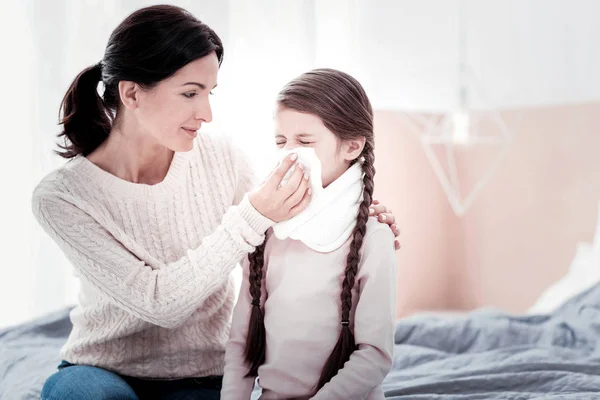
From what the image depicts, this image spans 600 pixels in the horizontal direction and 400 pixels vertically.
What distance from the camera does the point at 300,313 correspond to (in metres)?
1.35

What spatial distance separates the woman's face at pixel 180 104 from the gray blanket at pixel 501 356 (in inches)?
33.3

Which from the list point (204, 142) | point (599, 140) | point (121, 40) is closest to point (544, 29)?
point (599, 140)

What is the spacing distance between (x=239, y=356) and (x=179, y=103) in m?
0.56

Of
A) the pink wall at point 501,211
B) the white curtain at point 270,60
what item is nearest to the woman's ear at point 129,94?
the white curtain at point 270,60

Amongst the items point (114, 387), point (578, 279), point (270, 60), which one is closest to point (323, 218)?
point (114, 387)

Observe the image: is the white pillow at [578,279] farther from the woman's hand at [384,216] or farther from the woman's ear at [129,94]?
the woman's ear at [129,94]

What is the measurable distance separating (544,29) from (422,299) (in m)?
1.50

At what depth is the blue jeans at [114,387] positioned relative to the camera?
1.39 meters

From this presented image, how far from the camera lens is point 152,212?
1.59m

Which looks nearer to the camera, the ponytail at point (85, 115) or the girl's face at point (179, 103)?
the girl's face at point (179, 103)

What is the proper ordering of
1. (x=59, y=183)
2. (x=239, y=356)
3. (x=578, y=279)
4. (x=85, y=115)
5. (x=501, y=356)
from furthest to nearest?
(x=578, y=279), (x=501, y=356), (x=85, y=115), (x=59, y=183), (x=239, y=356)

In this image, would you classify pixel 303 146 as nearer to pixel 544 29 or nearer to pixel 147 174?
pixel 147 174

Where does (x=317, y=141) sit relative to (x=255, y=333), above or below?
above

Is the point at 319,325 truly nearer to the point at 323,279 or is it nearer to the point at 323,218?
the point at 323,279
